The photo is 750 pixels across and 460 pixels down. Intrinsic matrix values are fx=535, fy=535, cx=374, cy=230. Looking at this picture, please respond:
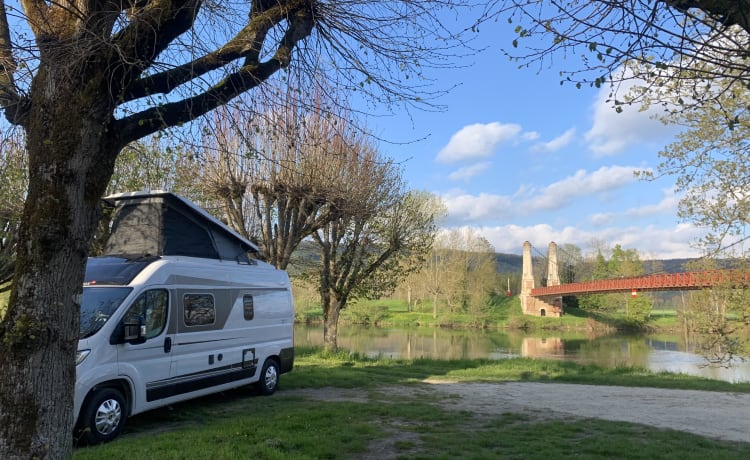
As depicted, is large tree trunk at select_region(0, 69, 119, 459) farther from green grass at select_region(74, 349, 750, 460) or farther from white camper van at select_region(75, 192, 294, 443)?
white camper van at select_region(75, 192, 294, 443)

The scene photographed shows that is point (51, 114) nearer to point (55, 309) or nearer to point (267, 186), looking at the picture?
point (55, 309)

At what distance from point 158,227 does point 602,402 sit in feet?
27.9

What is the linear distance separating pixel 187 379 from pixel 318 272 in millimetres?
13469

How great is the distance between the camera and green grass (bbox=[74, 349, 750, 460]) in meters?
5.46

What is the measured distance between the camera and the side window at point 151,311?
23.4 ft

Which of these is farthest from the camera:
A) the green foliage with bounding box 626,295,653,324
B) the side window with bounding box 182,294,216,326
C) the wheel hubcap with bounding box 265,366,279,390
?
the green foliage with bounding box 626,295,653,324

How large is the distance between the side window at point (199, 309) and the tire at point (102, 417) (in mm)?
1611

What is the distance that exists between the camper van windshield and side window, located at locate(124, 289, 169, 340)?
0.21m

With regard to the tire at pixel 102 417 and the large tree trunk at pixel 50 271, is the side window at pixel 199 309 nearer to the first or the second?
the tire at pixel 102 417

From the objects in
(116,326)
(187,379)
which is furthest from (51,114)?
(187,379)

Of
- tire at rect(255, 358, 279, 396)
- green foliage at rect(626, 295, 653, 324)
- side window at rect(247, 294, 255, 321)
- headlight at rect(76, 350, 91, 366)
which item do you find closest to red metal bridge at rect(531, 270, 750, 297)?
green foliage at rect(626, 295, 653, 324)

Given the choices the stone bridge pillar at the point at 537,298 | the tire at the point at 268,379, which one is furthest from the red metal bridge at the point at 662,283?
the tire at the point at 268,379

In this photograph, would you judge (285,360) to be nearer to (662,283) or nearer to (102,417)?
(102,417)

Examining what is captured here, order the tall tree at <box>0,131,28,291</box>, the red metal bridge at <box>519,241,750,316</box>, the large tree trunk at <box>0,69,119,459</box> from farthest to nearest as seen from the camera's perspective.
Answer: the red metal bridge at <box>519,241,750,316</box>, the tall tree at <box>0,131,28,291</box>, the large tree trunk at <box>0,69,119,459</box>
